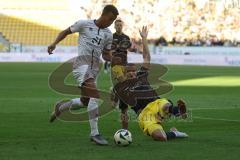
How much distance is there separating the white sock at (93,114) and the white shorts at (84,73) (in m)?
0.36

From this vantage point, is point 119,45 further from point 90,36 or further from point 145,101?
point 90,36

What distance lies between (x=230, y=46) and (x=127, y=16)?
11.9 meters

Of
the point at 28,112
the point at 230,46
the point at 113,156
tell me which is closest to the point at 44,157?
the point at 113,156

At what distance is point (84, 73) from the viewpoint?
996 centimetres

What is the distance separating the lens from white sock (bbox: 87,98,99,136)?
Answer: 377 inches

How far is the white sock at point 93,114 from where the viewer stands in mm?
9578

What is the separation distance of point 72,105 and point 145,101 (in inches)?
53.3

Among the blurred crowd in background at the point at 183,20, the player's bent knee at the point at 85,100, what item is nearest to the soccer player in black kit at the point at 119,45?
the player's bent knee at the point at 85,100

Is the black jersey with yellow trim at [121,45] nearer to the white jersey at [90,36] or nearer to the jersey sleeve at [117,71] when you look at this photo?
the jersey sleeve at [117,71]

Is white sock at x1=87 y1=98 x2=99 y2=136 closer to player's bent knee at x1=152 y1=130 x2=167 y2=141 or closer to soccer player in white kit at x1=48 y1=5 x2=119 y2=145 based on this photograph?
soccer player in white kit at x1=48 y1=5 x2=119 y2=145

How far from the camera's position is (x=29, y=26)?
6206 cm

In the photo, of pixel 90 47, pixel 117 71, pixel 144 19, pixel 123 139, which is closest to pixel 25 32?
pixel 144 19

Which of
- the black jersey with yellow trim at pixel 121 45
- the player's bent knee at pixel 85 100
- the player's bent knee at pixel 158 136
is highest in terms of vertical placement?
the black jersey with yellow trim at pixel 121 45

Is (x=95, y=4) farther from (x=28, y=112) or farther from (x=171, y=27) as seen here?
(x=28, y=112)
